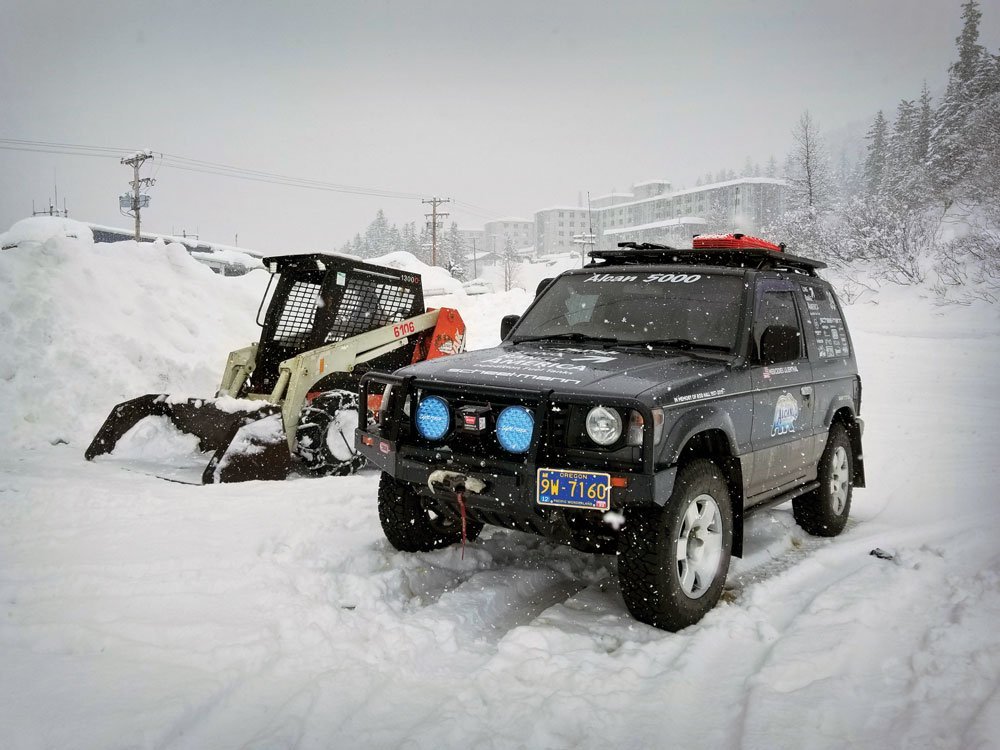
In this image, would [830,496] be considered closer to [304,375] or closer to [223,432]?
[304,375]

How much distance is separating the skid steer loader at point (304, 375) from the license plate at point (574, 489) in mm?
3564

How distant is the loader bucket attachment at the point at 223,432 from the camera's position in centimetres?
619

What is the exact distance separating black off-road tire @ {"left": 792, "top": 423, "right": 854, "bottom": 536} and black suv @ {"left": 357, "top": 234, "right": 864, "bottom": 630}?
2cm

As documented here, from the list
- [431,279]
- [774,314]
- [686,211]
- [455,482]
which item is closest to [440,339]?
[774,314]

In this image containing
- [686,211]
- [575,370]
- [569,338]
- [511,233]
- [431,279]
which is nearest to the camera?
[575,370]

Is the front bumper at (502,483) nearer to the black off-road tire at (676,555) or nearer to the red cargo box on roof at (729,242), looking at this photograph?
the black off-road tire at (676,555)

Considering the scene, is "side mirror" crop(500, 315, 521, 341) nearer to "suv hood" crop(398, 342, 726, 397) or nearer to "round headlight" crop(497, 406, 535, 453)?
"suv hood" crop(398, 342, 726, 397)

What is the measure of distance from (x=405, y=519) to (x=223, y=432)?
3010 mm

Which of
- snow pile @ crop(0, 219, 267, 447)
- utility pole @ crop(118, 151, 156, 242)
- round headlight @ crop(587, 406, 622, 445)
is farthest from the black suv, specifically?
utility pole @ crop(118, 151, 156, 242)

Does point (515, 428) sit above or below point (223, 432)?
above

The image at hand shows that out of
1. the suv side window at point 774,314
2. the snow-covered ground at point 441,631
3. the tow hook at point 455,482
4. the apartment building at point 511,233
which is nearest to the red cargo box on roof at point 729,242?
the suv side window at point 774,314

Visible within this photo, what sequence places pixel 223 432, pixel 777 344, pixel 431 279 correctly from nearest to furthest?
pixel 777 344 < pixel 223 432 < pixel 431 279

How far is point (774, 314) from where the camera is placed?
15.7 ft

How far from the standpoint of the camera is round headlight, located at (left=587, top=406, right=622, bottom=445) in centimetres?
339
